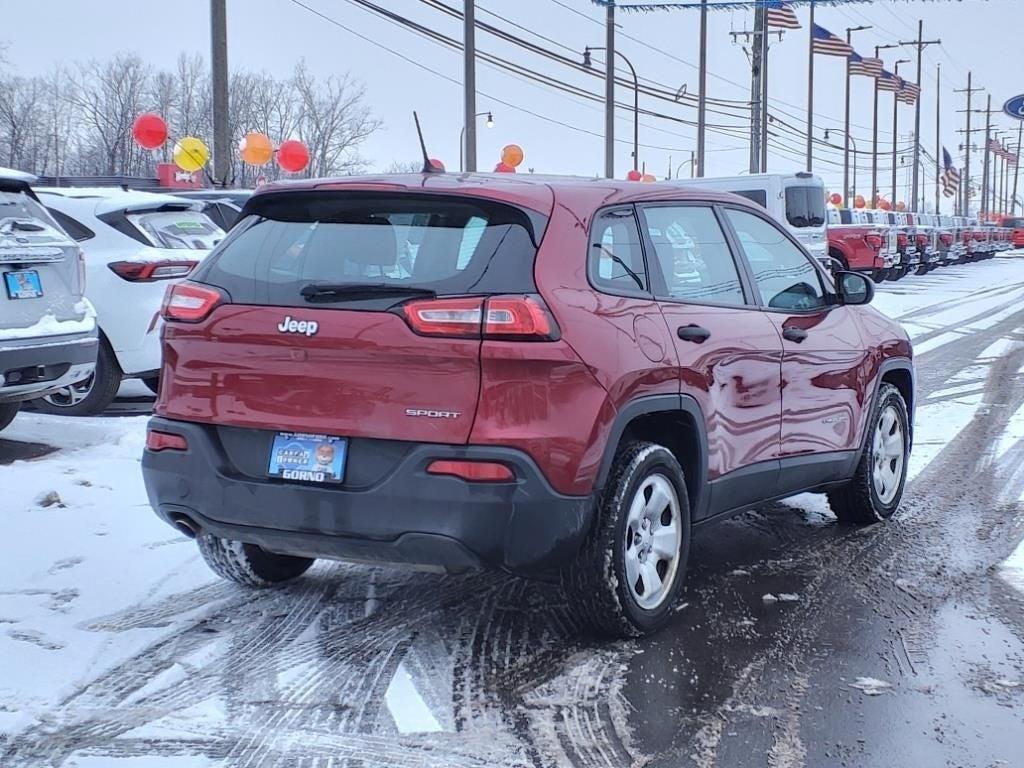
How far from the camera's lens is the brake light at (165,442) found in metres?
4.27

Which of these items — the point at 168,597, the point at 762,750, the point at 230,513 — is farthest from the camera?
the point at 168,597

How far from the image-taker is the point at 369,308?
4.00 meters

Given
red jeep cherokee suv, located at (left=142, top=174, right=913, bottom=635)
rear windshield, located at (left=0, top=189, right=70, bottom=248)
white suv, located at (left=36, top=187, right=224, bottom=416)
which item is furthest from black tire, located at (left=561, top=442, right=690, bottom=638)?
white suv, located at (left=36, top=187, right=224, bottom=416)

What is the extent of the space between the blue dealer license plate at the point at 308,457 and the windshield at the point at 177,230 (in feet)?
18.0

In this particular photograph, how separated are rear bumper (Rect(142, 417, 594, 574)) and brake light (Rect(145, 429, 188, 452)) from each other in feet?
0.16

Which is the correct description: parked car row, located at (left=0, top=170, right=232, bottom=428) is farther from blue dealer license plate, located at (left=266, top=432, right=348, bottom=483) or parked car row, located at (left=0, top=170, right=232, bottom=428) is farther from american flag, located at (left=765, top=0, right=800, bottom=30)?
american flag, located at (left=765, top=0, right=800, bottom=30)

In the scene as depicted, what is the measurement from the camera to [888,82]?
4878cm

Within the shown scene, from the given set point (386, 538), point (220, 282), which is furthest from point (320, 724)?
point (220, 282)

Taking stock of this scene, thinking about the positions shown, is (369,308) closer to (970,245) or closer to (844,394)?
(844,394)

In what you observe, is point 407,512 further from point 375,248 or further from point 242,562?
point 242,562

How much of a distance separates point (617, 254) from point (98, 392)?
5739 mm

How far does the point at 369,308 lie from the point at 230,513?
0.86 metres

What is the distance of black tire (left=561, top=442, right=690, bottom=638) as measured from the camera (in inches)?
164

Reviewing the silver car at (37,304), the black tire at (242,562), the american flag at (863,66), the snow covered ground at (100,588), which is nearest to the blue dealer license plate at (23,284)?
the silver car at (37,304)
